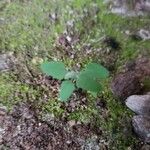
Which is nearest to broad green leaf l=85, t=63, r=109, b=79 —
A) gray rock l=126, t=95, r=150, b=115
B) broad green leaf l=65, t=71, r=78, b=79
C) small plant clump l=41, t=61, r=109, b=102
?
small plant clump l=41, t=61, r=109, b=102

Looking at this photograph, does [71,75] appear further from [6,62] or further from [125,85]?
[6,62]

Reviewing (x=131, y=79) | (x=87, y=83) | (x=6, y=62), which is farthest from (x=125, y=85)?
(x=6, y=62)

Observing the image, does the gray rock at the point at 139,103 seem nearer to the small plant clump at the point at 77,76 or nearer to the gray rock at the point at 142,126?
the gray rock at the point at 142,126

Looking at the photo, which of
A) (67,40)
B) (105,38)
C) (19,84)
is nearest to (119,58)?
(105,38)

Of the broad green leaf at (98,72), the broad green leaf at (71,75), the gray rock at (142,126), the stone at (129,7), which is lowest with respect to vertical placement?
the gray rock at (142,126)

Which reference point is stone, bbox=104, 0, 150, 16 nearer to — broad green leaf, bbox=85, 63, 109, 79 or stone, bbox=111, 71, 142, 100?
stone, bbox=111, 71, 142, 100

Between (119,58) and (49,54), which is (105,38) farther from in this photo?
(49,54)

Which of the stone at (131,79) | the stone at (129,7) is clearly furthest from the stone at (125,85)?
the stone at (129,7)
